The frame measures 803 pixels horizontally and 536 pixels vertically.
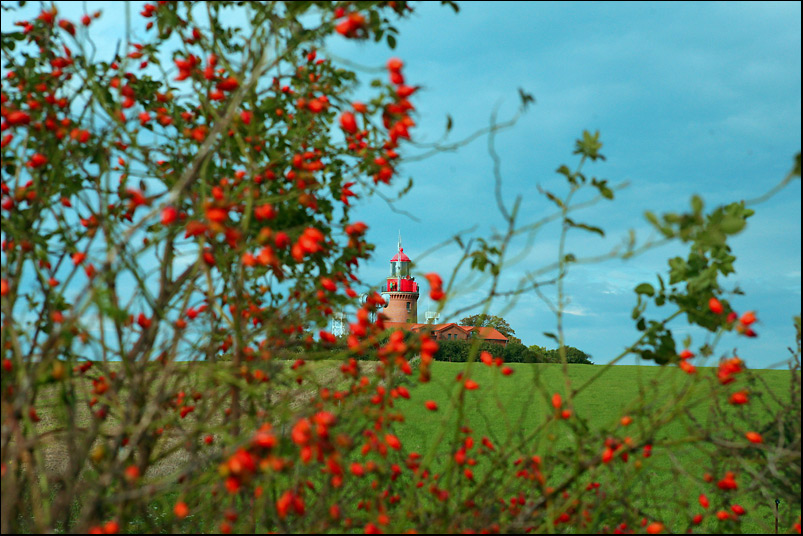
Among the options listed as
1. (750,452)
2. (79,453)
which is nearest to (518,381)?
(750,452)

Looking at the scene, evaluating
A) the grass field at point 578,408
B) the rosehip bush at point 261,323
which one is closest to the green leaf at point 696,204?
the rosehip bush at point 261,323

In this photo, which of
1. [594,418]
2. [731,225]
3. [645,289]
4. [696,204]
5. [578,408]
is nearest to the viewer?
[696,204]

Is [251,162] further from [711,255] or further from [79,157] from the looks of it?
[711,255]

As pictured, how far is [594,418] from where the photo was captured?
52.4 ft

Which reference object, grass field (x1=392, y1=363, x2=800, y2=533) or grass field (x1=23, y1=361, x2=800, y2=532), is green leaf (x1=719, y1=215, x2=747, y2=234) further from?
grass field (x1=392, y1=363, x2=800, y2=533)

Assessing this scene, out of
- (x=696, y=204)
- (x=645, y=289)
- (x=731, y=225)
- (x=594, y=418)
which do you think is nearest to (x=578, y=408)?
(x=594, y=418)

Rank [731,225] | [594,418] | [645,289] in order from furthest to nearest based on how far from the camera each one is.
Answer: [594,418] → [645,289] → [731,225]

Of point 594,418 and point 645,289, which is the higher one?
point 645,289

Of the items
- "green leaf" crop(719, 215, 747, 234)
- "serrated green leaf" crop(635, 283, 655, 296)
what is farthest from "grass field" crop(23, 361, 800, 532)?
"green leaf" crop(719, 215, 747, 234)

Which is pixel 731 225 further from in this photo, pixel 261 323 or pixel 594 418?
pixel 594 418

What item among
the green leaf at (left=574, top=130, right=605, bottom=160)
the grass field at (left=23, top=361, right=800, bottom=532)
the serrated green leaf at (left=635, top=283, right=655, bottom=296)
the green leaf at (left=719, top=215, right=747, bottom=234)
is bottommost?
the grass field at (left=23, top=361, right=800, bottom=532)

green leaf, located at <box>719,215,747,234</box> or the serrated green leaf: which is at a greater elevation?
green leaf, located at <box>719,215,747,234</box>

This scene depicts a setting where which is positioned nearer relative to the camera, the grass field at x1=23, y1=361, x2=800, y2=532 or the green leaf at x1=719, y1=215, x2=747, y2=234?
the green leaf at x1=719, y1=215, x2=747, y2=234

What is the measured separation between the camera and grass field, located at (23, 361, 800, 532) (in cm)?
291
